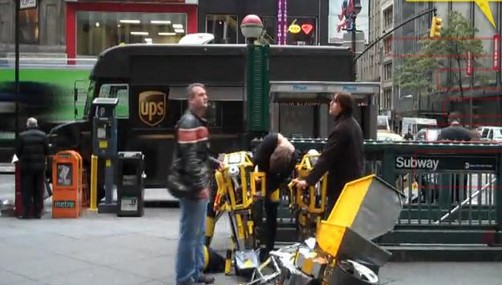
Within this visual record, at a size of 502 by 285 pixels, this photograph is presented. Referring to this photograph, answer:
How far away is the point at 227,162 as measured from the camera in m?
7.43

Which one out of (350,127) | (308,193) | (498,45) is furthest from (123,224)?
(498,45)

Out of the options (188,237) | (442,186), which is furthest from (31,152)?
(442,186)

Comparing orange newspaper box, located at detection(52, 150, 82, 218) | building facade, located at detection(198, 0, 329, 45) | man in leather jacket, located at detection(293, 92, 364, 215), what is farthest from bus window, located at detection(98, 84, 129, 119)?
building facade, located at detection(198, 0, 329, 45)

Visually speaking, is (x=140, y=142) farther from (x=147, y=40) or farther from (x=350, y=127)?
(x=147, y=40)

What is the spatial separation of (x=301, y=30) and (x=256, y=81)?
20.4m

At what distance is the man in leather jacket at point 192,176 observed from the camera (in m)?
6.43

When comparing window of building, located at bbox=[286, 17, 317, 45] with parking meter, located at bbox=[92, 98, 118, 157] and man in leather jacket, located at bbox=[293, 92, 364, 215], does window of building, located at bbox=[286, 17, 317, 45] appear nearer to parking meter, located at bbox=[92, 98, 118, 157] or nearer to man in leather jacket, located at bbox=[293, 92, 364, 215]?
parking meter, located at bbox=[92, 98, 118, 157]

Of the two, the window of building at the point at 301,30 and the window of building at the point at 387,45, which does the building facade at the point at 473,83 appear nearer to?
the window of building at the point at 301,30

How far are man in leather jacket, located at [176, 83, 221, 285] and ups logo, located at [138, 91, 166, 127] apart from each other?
26.2 feet

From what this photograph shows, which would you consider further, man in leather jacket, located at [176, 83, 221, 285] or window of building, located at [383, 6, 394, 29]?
window of building, located at [383, 6, 394, 29]

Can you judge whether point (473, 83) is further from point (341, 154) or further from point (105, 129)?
point (341, 154)

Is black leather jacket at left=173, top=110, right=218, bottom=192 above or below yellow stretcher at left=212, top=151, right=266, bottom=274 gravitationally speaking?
above

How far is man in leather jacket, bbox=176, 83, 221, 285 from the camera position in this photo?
6434mm

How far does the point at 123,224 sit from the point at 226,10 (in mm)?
18694
